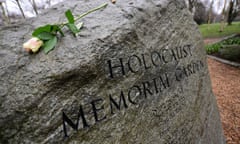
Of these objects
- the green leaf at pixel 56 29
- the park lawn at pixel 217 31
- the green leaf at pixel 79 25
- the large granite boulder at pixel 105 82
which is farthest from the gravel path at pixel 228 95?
the park lawn at pixel 217 31

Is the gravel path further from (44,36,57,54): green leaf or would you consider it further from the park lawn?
the park lawn

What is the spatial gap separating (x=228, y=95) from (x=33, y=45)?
16.7ft

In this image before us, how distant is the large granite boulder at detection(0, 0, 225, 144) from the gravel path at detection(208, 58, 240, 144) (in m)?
1.65

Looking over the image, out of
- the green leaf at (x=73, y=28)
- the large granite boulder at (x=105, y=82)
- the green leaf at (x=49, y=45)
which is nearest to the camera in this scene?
the large granite boulder at (x=105, y=82)

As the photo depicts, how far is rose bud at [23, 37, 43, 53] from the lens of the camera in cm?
116

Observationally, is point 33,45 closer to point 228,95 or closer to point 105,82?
point 105,82

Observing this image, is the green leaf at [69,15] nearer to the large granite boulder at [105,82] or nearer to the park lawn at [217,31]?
the large granite boulder at [105,82]

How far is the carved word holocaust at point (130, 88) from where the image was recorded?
1228 millimetres

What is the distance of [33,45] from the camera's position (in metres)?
1.17

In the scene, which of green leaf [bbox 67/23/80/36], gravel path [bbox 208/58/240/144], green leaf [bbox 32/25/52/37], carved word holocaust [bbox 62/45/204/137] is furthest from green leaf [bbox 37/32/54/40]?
gravel path [bbox 208/58/240/144]

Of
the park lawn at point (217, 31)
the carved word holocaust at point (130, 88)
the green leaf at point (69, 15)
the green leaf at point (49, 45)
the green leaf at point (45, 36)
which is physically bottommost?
the park lawn at point (217, 31)

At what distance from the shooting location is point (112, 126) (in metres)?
1.33

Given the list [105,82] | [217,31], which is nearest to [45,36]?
[105,82]

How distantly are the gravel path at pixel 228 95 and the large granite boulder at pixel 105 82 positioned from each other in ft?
5.41
